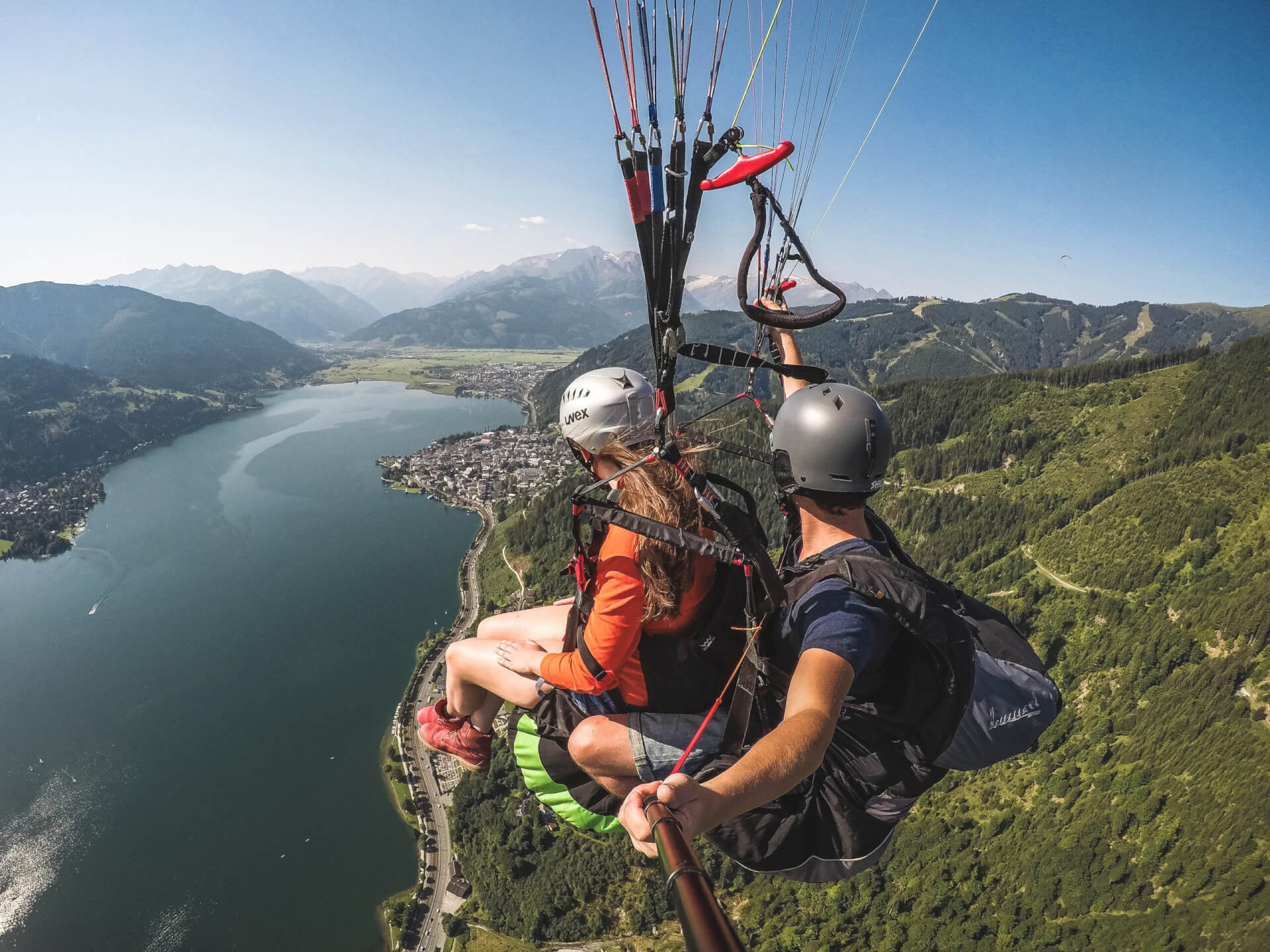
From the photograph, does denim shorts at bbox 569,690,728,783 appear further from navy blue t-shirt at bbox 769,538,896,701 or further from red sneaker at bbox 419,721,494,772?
red sneaker at bbox 419,721,494,772

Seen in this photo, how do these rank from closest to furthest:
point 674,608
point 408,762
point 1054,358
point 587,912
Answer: point 674,608
point 587,912
point 408,762
point 1054,358

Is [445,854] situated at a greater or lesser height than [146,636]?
lesser

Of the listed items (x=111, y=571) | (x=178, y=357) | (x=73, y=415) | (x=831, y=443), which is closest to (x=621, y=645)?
(x=831, y=443)

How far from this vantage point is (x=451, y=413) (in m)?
114

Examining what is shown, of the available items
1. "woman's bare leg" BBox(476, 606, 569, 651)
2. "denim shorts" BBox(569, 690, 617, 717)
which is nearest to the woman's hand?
"woman's bare leg" BBox(476, 606, 569, 651)

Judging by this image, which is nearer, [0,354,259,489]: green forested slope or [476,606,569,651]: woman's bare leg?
[476,606,569,651]: woman's bare leg

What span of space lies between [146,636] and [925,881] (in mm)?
51592

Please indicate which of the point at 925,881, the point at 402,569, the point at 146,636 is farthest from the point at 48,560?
the point at 925,881

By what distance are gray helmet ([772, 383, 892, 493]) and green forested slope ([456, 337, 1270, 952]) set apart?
29967mm

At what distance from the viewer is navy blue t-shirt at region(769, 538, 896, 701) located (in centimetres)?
199

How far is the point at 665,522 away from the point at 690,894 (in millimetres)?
1543

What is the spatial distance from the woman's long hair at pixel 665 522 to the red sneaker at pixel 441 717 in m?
2.20

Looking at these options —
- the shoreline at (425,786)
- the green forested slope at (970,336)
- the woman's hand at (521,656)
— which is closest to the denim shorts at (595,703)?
the woman's hand at (521,656)

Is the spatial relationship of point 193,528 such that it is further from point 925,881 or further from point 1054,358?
point 1054,358
